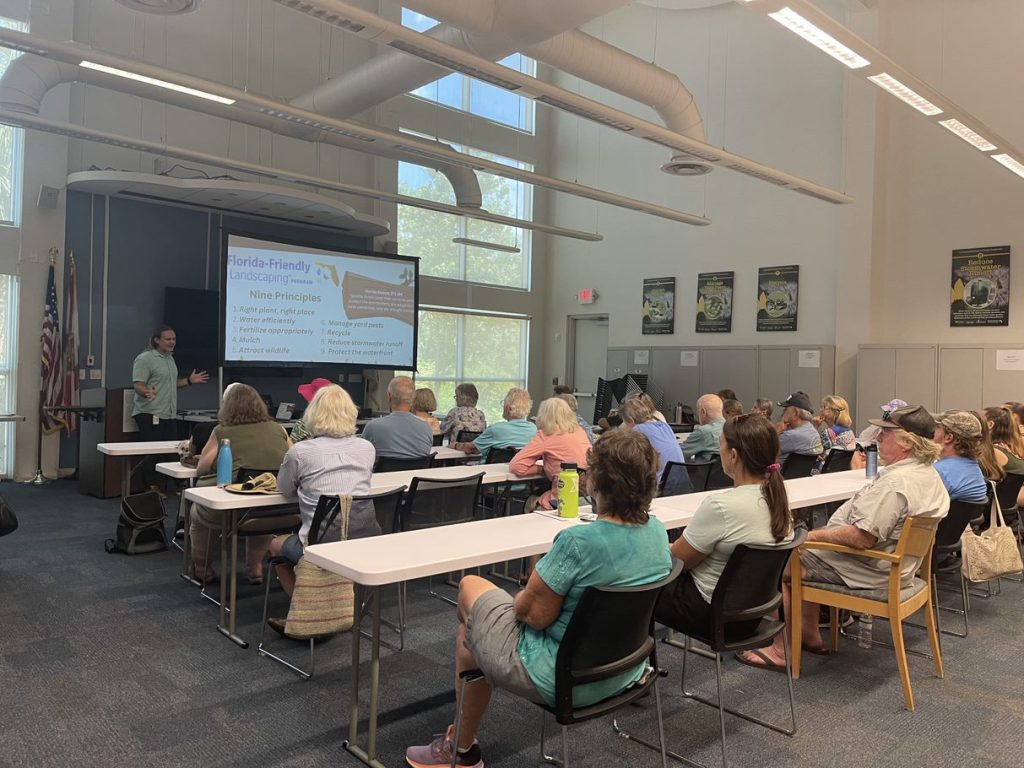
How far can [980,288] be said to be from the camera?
8.41 m

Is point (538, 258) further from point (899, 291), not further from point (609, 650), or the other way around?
point (609, 650)

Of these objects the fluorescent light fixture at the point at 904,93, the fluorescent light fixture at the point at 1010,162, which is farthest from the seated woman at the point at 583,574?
the fluorescent light fixture at the point at 1010,162

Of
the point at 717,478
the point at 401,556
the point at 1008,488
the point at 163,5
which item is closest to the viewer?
the point at 401,556

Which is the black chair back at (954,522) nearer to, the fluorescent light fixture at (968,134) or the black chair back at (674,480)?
the black chair back at (674,480)

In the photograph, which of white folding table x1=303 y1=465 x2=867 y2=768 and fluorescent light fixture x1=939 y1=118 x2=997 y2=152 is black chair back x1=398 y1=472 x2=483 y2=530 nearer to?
white folding table x1=303 y1=465 x2=867 y2=768

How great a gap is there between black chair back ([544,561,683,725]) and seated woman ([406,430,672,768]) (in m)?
0.04

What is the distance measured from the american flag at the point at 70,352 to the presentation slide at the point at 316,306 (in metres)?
1.93

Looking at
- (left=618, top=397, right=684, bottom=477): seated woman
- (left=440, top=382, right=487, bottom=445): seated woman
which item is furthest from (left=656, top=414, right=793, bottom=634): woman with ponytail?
(left=440, top=382, right=487, bottom=445): seated woman

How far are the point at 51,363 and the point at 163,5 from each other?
4.39 metres

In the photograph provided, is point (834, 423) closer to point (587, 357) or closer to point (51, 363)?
point (587, 357)

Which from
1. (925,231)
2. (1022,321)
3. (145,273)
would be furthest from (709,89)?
(145,273)

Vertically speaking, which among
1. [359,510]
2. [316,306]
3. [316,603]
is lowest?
[316,603]

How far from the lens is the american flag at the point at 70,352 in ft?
26.3

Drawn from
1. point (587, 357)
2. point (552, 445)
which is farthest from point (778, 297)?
point (552, 445)
